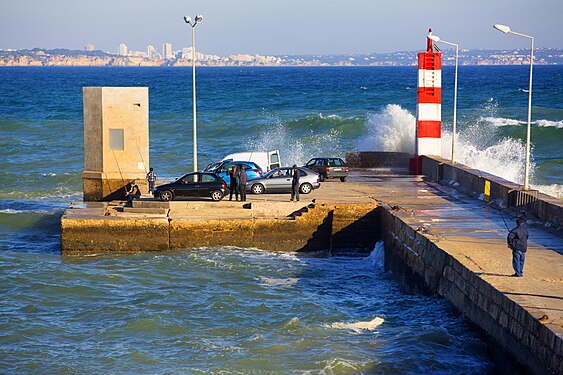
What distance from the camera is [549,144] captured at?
194ft

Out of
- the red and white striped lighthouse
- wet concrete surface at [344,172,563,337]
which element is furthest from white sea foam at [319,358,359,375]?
the red and white striped lighthouse

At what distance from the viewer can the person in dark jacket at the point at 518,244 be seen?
17.1 metres

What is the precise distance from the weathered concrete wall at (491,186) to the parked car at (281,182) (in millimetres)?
5037

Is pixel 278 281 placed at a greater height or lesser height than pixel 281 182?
lesser

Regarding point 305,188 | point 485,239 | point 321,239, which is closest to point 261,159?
point 305,188

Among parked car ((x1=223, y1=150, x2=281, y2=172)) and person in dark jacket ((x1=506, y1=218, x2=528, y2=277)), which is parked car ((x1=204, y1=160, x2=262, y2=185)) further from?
person in dark jacket ((x1=506, y1=218, x2=528, y2=277))

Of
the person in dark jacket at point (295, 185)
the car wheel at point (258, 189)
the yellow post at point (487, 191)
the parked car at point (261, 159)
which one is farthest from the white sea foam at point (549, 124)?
the person in dark jacket at point (295, 185)

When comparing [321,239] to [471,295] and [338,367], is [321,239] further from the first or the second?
[338,367]

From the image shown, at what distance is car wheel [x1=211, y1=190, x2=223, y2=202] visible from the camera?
2892 cm

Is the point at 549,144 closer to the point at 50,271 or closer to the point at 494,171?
the point at 494,171

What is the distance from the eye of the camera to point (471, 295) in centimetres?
1789

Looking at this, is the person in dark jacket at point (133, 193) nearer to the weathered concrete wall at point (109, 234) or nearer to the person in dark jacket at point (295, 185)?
the weathered concrete wall at point (109, 234)

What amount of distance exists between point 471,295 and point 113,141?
17032 millimetres

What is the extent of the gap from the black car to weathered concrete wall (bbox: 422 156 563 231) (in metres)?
8.18
